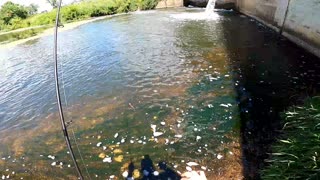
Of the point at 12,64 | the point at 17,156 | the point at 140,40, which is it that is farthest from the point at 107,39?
the point at 17,156

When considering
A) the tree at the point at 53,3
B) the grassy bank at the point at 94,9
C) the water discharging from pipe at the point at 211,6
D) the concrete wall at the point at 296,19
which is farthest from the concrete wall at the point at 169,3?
the tree at the point at 53,3

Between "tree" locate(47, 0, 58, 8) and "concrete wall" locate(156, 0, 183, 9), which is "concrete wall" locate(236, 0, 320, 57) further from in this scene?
"tree" locate(47, 0, 58, 8)

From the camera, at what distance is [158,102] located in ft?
28.5

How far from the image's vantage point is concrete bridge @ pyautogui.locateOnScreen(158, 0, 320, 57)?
11197 millimetres

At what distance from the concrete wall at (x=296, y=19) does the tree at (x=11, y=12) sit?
30305 mm

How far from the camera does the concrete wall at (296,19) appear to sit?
11.1 meters

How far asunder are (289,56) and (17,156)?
10.5 meters

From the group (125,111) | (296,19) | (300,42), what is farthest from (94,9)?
(125,111)

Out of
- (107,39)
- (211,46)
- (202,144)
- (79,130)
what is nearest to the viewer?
(202,144)

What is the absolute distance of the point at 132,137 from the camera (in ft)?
23.1

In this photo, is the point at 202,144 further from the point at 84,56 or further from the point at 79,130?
the point at 84,56

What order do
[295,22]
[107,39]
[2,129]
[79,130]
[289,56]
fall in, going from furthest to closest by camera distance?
1. [107,39]
2. [295,22]
3. [289,56]
4. [2,129]
5. [79,130]

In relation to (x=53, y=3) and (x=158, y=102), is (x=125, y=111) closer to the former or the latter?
(x=158, y=102)

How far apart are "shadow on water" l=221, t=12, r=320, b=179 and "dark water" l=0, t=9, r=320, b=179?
3 centimetres
